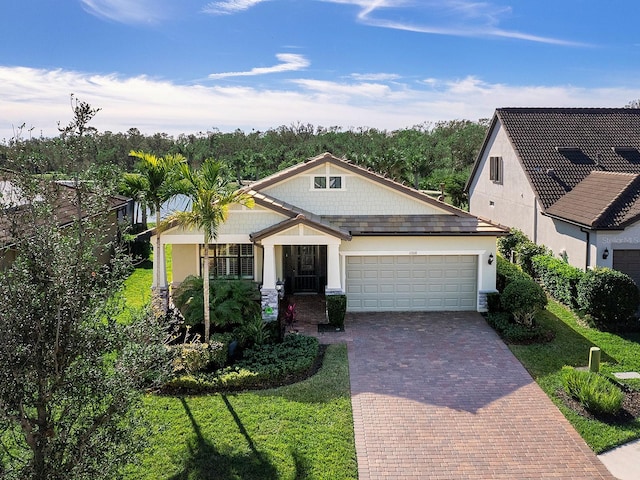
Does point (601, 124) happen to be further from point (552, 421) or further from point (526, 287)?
point (552, 421)

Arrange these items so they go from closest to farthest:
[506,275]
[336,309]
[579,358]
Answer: [579,358] < [336,309] < [506,275]

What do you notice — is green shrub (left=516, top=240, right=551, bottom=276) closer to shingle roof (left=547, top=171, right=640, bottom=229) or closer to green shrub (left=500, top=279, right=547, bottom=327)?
shingle roof (left=547, top=171, right=640, bottom=229)

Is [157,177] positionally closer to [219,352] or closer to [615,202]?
[219,352]

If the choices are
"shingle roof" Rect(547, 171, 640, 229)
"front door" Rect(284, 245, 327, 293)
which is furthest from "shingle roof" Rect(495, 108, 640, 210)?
"front door" Rect(284, 245, 327, 293)

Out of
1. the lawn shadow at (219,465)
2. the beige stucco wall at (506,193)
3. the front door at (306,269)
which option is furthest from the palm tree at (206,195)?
the beige stucco wall at (506,193)

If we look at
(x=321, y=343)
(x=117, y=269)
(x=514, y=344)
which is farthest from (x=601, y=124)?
(x=117, y=269)

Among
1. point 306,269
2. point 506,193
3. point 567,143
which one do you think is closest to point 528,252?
point 506,193

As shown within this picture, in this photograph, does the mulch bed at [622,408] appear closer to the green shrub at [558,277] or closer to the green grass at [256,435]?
the green grass at [256,435]
